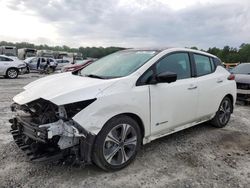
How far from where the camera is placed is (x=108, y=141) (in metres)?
3.32

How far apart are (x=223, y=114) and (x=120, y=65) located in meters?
2.78

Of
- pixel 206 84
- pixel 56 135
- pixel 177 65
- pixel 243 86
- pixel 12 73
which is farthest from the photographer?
pixel 12 73

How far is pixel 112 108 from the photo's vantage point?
325 cm

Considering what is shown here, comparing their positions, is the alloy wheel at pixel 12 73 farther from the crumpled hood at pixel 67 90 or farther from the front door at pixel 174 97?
the front door at pixel 174 97

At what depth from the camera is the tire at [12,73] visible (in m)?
17.1

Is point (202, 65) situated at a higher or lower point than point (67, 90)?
higher

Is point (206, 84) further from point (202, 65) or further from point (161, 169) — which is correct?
point (161, 169)

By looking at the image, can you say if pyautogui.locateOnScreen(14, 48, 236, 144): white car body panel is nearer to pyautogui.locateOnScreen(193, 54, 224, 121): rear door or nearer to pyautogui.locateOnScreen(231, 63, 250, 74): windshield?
pyautogui.locateOnScreen(193, 54, 224, 121): rear door

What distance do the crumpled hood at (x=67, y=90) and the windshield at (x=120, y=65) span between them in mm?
356

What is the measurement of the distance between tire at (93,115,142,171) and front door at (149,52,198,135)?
39cm

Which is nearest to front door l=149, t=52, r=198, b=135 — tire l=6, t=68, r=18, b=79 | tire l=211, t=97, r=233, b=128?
tire l=211, t=97, r=233, b=128

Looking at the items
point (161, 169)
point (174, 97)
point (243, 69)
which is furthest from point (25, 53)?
point (161, 169)

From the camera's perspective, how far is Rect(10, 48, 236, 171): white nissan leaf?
3.09 meters

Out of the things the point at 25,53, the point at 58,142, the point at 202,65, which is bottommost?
the point at 58,142
